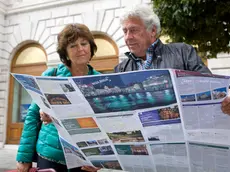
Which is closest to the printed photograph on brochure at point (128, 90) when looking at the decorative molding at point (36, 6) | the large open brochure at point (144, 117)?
the large open brochure at point (144, 117)

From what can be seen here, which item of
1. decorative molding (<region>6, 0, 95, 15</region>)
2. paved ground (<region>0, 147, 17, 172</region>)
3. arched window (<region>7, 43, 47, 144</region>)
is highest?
decorative molding (<region>6, 0, 95, 15</region>)

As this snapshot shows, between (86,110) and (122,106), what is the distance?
14 cm

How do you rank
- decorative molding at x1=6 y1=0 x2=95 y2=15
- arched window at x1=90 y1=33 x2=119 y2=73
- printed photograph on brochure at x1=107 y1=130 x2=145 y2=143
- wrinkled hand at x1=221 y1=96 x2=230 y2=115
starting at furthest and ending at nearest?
decorative molding at x1=6 y1=0 x2=95 y2=15 < arched window at x1=90 y1=33 x2=119 y2=73 < printed photograph on brochure at x1=107 y1=130 x2=145 y2=143 < wrinkled hand at x1=221 y1=96 x2=230 y2=115

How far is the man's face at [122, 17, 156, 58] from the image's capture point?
1.32m

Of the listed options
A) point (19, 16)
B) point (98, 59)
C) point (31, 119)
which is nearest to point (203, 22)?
point (31, 119)

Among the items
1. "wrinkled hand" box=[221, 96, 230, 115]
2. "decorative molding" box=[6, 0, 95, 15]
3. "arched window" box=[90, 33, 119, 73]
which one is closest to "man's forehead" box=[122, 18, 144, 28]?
"wrinkled hand" box=[221, 96, 230, 115]

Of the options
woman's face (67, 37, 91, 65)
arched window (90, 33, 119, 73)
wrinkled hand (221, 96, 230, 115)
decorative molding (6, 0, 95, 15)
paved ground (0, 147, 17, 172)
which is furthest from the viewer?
decorative molding (6, 0, 95, 15)

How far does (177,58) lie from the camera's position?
1.30 m

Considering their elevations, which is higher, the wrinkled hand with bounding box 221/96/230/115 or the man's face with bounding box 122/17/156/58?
the man's face with bounding box 122/17/156/58

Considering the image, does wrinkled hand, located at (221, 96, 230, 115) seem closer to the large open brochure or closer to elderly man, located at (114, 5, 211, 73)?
the large open brochure

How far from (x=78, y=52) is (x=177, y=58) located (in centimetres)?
52

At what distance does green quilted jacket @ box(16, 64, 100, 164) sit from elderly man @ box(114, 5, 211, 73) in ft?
1.61

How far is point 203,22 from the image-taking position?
3.52 m

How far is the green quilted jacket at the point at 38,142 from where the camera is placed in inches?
52.0
